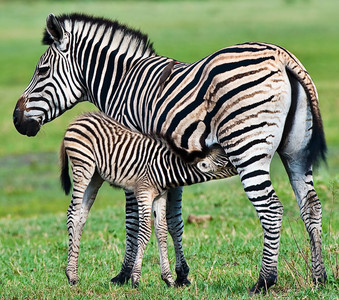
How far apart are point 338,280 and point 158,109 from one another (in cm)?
251

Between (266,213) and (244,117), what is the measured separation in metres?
0.94

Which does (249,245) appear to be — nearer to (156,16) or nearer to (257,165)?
(257,165)

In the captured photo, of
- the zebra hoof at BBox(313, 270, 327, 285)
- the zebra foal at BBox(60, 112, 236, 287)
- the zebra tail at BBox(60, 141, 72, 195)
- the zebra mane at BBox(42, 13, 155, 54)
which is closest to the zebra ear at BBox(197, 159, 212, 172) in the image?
the zebra foal at BBox(60, 112, 236, 287)

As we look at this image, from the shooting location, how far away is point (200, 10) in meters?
62.6

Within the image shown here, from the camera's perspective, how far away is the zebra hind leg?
6410 millimetres

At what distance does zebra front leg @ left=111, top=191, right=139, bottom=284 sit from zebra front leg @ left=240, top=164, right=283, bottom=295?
1606mm

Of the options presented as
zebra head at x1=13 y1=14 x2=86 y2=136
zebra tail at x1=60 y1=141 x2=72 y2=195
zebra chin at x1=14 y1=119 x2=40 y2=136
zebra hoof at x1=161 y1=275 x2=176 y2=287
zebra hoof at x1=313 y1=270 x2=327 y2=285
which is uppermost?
zebra head at x1=13 y1=14 x2=86 y2=136

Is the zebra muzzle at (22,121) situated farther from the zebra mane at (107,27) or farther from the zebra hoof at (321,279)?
the zebra hoof at (321,279)

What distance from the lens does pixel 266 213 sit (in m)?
6.23

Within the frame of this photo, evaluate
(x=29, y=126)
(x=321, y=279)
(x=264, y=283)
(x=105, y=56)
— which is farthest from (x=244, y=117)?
(x=29, y=126)

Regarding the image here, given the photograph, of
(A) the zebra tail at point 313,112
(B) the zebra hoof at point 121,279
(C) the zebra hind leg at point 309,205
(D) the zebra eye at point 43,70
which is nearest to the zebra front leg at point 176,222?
(B) the zebra hoof at point 121,279

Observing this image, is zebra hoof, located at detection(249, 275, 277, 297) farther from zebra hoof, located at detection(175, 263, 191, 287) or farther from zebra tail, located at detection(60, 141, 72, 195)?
zebra tail, located at detection(60, 141, 72, 195)

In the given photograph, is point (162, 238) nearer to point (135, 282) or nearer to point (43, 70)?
point (135, 282)

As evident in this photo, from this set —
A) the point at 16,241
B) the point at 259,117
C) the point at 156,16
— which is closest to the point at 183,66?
the point at 259,117
